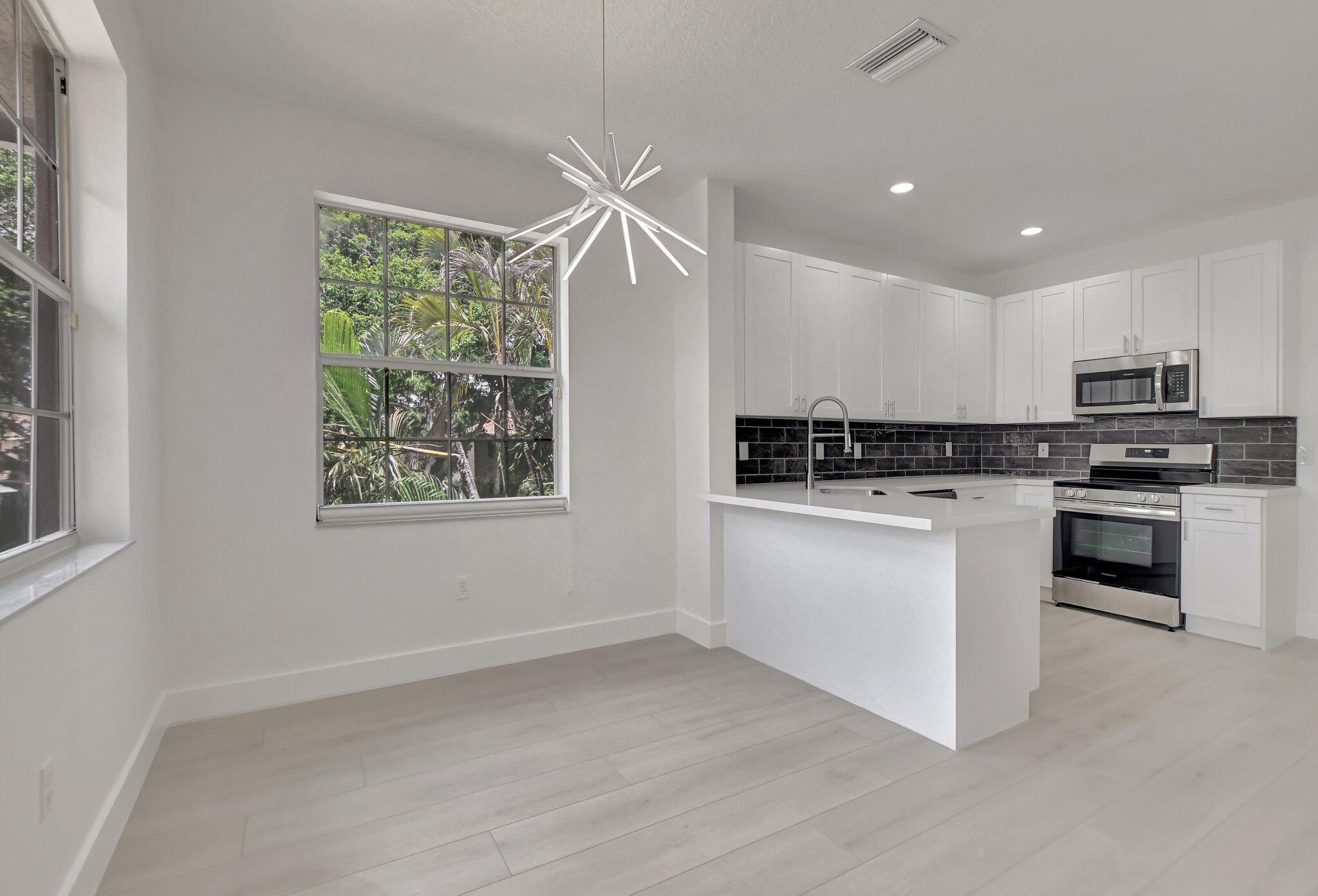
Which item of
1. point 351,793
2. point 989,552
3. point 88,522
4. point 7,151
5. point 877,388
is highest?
point 7,151

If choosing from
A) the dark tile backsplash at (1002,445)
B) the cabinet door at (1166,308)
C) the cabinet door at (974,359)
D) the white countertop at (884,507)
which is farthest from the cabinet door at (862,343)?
the cabinet door at (1166,308)

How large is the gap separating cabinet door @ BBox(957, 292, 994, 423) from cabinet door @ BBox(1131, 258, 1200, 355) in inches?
39.0

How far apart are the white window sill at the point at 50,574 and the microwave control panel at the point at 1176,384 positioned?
18.0ft

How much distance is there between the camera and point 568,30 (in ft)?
7.56

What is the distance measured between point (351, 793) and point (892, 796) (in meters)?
1.77

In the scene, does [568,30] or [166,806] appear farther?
[568,30]

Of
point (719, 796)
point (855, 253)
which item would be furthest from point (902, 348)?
point (719, 796)

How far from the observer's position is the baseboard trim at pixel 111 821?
155 cm

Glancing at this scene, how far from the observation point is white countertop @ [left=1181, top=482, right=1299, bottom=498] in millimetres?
3594

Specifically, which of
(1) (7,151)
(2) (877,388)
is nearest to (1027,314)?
(2) (877,388)

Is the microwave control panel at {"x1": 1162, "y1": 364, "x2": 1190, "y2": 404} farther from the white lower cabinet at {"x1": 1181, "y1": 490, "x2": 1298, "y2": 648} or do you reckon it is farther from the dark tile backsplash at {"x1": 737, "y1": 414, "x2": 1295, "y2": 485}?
the white lower cabinet at {"x1": 1181, "y1": 490, "x2": 1298, "y2": 648}

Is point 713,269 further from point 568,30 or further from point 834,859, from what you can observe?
point 834,859

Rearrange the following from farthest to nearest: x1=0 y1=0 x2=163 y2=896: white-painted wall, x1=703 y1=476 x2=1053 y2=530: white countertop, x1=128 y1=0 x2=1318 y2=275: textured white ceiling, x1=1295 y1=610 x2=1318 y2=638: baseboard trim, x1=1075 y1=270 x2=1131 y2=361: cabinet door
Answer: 1. x1=1075 y1=270 x2=1131 y2=361: cabinet door
2. x1=1295 y1=610 x2=1318 y2=638: baseboard trim
3. x1=703 y1=476 x2=1053 y2=530: white countertop
4. x1=128 y1=0 x2=1318 y2=275: textured white ceiling
5. x1=0 y1=0 x2=163 y2=896: white-painted wall

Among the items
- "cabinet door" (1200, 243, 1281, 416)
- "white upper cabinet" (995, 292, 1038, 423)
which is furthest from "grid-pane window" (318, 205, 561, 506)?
"cabinet door" (1200, 243, 1281, 416)
